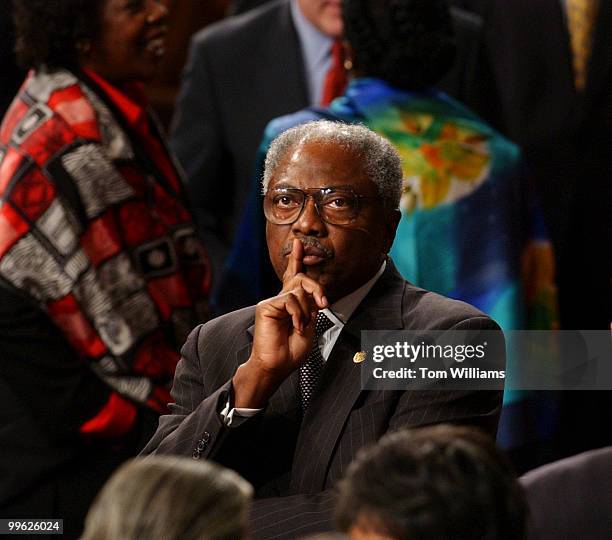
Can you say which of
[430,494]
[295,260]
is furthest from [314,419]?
[430,494]

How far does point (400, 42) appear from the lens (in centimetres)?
341

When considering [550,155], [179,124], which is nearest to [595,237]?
[550,155]

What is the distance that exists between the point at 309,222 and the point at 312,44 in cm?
204

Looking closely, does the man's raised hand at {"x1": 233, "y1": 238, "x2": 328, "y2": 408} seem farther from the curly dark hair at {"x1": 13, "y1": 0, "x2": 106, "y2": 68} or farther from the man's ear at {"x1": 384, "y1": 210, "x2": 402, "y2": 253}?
the curly dark hair at {"x1": 13, "y1": 0, "x2": 106, "y2": 68}

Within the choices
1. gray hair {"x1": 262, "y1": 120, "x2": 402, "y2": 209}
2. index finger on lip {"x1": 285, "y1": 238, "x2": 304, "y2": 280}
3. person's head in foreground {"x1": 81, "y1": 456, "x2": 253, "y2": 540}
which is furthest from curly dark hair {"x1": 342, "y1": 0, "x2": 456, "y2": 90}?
person's head in foreground {"x1": 81, "y1": 456, "x2": 253, "y2": 540}

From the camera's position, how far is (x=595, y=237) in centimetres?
422

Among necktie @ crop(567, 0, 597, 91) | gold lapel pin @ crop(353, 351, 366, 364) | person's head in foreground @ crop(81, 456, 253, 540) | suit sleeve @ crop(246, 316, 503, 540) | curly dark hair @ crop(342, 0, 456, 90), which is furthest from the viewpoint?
necktie @ crop(567, 0, 597, 91)

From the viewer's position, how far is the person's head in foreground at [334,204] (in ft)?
8.29

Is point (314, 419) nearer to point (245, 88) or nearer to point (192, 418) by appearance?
point (192, 418)

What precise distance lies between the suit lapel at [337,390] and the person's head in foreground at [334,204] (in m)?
0.05

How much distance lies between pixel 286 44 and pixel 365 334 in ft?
7.10

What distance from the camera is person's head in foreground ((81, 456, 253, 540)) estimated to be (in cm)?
151

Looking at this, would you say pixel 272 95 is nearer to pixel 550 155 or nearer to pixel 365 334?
pixel 550 155

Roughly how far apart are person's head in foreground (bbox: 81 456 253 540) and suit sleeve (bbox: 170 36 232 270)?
282 centimetres
